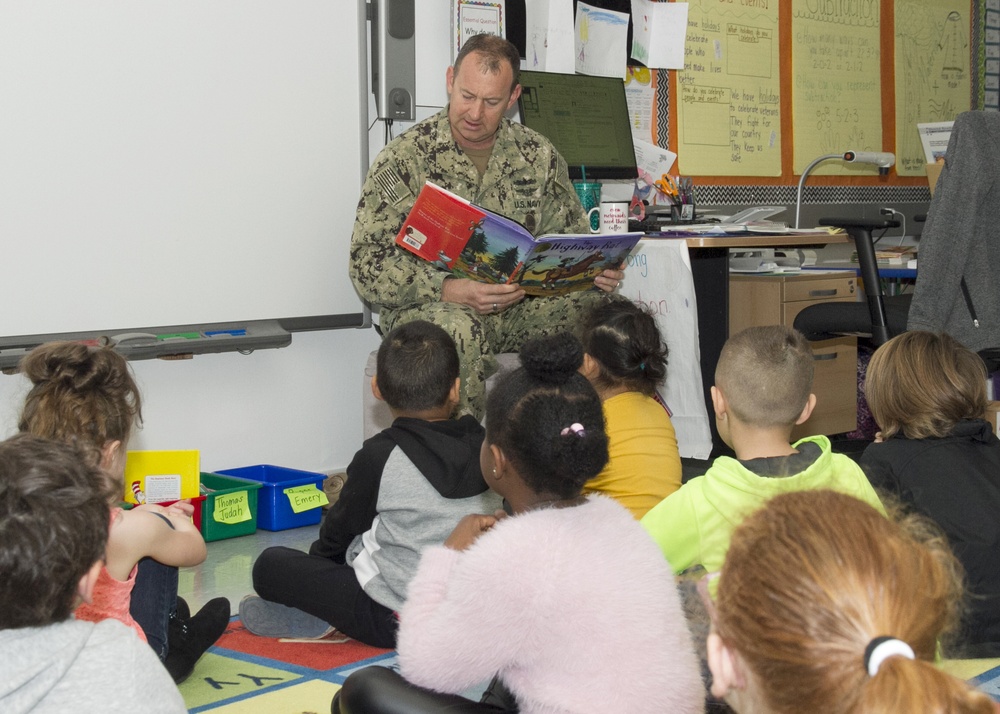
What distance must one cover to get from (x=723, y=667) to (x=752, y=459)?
3.31 ft

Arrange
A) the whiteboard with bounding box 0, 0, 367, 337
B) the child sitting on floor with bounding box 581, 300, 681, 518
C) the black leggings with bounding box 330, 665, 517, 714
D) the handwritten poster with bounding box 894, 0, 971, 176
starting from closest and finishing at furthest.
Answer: the black leggings with bounding box 330, 665, 517, 714, the child sitting on floor with bounding box 581, 300, 681, 518, the whiteboard with bounding box 0, 0, 367, 337, the handwritten poster with bounding box 894, 0, 971, 176

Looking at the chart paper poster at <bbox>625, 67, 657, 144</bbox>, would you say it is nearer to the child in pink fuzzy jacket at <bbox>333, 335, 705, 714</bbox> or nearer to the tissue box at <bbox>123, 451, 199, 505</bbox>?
the tissue box at <bbox>123, 451, 199, 505</bbox>

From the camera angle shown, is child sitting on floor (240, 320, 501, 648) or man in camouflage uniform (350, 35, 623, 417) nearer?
child sitting on floor (240, 320, 501, 648)

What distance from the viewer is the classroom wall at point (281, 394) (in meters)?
3.04

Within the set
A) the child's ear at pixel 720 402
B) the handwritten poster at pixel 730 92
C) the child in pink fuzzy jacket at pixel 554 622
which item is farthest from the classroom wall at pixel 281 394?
the child in pink fuzzy jacket at pixel 554 622

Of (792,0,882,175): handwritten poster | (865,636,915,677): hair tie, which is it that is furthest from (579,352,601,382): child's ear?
(792,0,882,175): handwritten poster

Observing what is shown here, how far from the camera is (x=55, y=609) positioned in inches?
37.6

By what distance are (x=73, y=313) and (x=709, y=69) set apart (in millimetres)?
2750

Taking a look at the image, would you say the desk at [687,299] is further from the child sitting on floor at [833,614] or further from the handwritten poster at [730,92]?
the child sitting on floor at [833,614]

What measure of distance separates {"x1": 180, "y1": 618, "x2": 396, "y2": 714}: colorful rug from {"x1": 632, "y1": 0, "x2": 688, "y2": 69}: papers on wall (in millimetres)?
2766

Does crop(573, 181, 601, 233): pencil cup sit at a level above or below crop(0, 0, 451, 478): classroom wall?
above

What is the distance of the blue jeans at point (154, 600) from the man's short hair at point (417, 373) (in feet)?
1.62

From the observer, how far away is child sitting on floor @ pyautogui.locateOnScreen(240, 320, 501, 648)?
192 cm

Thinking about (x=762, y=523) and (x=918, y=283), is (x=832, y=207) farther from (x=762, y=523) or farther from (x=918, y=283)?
(x=762, y=523)
